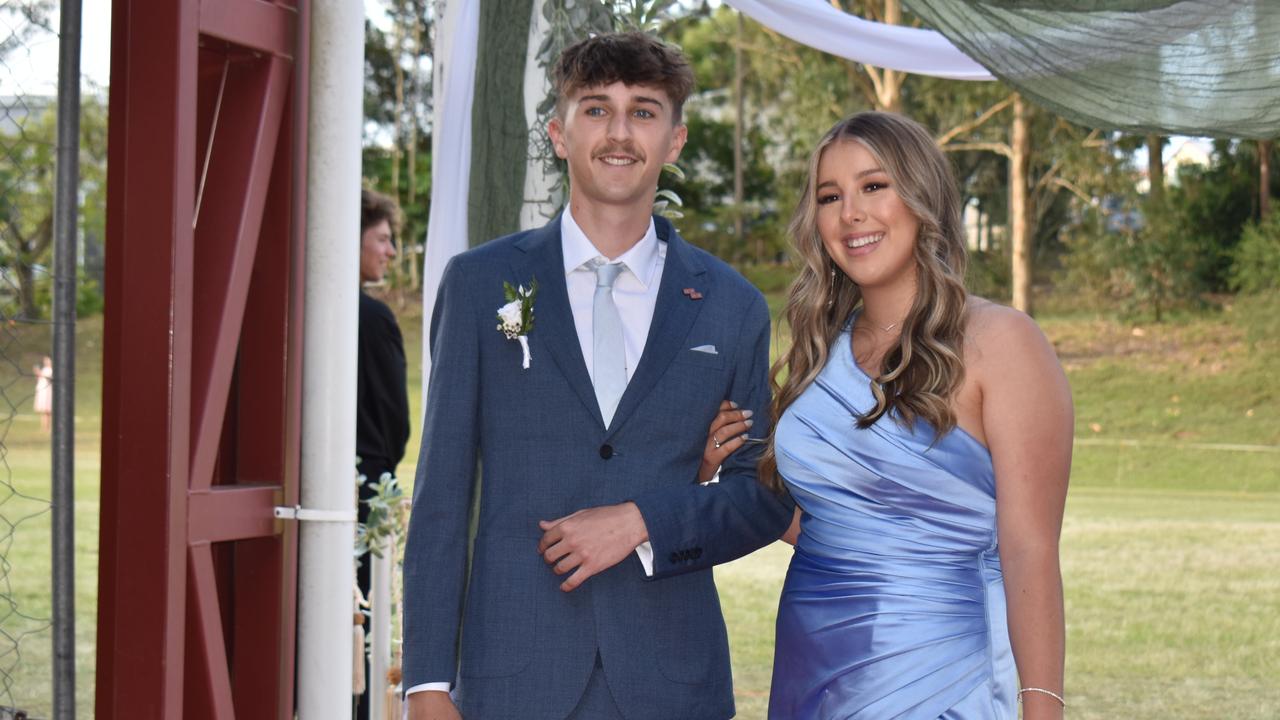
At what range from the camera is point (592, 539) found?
207 cm

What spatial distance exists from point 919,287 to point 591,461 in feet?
1.82

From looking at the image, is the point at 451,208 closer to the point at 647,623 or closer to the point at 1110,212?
the point at 647,623

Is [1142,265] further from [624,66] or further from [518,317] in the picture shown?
[518,317]

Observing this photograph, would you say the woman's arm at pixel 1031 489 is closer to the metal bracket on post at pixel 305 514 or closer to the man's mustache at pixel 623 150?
the man's mustache at pixel 623 150

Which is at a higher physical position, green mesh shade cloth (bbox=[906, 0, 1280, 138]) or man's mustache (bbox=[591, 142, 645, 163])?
green mesh shade cloth (bbox=[906, 0, 1280, 138])

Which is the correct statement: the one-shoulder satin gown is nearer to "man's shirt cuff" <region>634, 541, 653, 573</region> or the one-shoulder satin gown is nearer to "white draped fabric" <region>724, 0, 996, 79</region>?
"man's shirt cuff" <region>634, 541, 653, 573</region>

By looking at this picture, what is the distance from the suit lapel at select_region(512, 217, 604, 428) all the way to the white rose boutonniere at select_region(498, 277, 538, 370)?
0.05ft

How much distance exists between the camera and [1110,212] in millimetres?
23531

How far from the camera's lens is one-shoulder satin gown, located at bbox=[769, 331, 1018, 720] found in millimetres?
2051

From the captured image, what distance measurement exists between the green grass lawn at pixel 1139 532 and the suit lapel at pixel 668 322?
1.43 m

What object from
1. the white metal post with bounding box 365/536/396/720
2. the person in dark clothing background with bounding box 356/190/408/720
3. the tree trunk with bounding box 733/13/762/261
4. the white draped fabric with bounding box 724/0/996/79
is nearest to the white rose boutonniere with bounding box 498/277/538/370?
the white draped fabric with bounding box 724/0/996/79

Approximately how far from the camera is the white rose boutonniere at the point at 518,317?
2135mm

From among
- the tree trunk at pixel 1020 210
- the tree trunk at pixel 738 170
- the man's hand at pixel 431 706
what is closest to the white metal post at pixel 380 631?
the man's hand at pixel 431 706

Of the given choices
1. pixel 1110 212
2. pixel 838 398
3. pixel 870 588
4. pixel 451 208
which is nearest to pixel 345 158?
pixel 451 208
